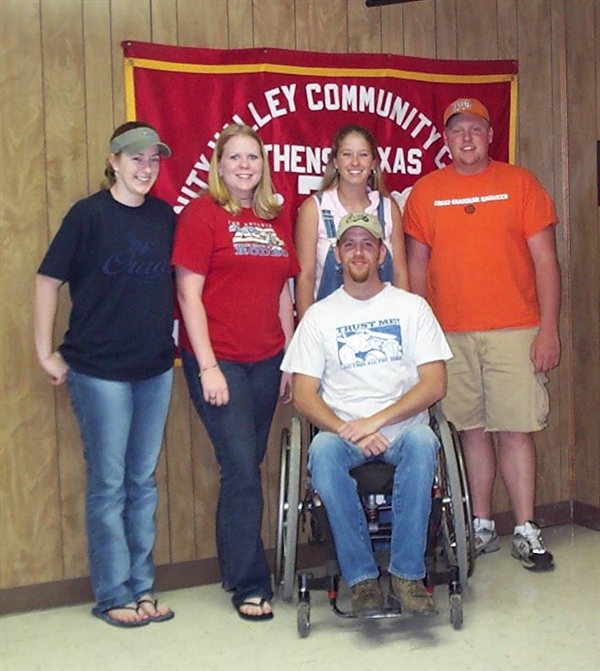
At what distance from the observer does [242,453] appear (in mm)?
2865

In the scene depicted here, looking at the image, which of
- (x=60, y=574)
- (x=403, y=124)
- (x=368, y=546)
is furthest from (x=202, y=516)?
(x=403, y=124)

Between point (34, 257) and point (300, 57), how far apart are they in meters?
1.17

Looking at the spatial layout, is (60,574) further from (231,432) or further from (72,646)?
(231,432)

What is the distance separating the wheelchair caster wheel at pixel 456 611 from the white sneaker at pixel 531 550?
0.62 m

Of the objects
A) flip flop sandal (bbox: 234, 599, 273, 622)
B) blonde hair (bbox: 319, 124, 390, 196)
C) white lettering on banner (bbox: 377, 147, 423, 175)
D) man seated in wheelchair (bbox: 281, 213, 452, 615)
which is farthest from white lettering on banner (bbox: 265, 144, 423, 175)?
flip flop sandal (bbox: 234, 599, 273, 622)

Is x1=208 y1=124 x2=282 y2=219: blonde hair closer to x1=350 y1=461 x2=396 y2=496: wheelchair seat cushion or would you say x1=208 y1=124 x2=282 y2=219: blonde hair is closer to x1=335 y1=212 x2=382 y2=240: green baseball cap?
x1=335 y1=212 x2=382 y2=240: green baseball cap

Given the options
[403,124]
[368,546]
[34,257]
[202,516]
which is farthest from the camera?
[403,124]

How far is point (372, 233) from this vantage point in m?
2.86

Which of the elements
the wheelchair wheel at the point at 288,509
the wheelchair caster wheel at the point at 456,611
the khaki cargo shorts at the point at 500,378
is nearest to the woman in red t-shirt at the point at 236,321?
the wheelchair wheel at the point at 288,509

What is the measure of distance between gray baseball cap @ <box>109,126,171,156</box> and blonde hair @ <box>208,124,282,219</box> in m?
0.20

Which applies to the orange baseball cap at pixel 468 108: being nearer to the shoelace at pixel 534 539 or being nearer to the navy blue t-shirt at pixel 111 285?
the navy blue t-shirt at pixel 111 285

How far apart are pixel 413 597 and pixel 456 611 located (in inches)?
7.7

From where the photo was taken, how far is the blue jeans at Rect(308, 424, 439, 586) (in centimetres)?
265

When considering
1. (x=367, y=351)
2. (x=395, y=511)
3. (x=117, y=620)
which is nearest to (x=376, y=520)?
(x=395, y=511)
